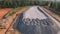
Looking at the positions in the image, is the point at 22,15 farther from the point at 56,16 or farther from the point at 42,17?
the point at 56,16

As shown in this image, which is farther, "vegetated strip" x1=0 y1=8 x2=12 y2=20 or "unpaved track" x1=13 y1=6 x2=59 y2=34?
"vegetated strip" x1=0 y1=8 x2=12 y2=20

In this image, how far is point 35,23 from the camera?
2355mm

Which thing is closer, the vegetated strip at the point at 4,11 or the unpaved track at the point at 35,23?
the unpaved track at the point at 35,23

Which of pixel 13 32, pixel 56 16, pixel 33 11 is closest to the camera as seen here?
pixel 13 32

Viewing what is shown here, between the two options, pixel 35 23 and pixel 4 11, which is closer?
pixel 35 23

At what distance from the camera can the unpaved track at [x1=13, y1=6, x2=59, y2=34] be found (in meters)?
2.15

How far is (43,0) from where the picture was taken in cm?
267

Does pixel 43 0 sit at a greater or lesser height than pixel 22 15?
greater

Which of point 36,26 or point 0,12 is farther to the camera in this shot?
point 0,12

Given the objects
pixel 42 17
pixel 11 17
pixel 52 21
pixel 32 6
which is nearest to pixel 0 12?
pixel 11 17

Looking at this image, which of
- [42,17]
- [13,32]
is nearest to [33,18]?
[42,17]

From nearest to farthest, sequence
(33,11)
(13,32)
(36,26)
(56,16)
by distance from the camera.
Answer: (13,32) < (36,26) < (56,16) < (33,11)

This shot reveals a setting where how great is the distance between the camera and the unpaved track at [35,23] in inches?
84.6

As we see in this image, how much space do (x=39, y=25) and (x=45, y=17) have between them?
0.24m
